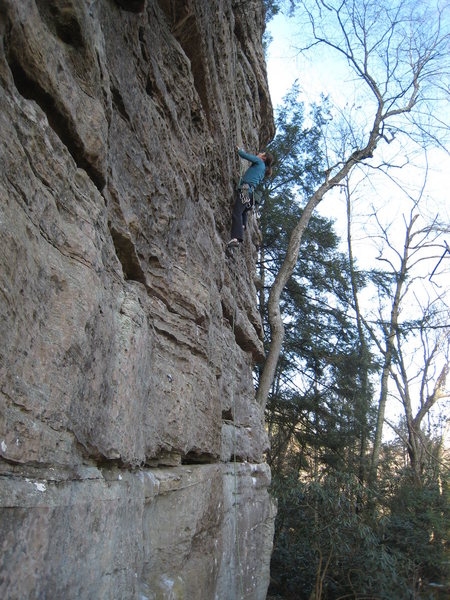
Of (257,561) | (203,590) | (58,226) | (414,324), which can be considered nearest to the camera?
(58,226)

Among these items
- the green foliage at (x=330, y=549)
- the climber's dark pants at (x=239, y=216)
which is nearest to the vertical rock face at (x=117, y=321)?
the climber's dark pants at (x=239, y=216)

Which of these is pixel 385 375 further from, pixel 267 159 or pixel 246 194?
pixel 246 194

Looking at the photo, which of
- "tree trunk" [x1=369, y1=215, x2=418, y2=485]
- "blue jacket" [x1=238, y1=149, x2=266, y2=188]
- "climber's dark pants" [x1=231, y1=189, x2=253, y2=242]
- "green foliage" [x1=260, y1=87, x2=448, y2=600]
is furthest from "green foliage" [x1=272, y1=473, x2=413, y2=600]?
"blue jacket" [x1=238, y1=149, x2=266, y2=188]

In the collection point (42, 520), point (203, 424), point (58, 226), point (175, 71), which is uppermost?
point (175, 71)

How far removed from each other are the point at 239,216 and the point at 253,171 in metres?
0.94

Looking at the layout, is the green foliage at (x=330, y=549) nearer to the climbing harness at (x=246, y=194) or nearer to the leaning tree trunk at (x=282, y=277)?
the leaning tree trunk at (x=282, y=277)

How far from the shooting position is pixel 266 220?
13.3m

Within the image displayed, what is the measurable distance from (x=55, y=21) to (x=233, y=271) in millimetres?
4585

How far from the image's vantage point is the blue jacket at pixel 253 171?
783 cm

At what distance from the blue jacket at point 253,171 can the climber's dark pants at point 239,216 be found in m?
0.17

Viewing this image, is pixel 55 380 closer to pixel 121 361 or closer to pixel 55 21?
pixel 121 361

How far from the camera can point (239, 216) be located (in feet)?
24.5

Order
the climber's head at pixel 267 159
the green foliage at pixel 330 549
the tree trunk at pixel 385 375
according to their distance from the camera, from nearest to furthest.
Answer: the green foliage at pixel 330 549
the climber's head at pixel 267 159
the tree trunk at pixel 385 375

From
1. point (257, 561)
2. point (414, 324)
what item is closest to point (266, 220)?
point (414, 324)
